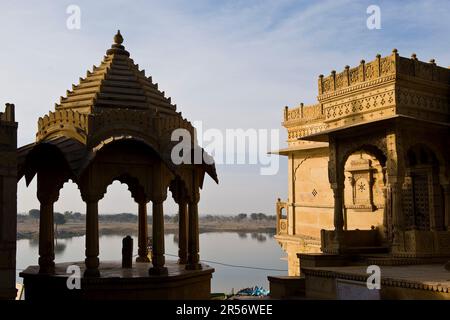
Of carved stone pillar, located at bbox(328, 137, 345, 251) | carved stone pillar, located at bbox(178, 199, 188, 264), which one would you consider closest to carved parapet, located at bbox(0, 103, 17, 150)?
carved stone pillar, located at bbox(178, 199, 188, 264)

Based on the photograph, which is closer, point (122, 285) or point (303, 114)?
point (122, 285)

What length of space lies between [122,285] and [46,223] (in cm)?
319

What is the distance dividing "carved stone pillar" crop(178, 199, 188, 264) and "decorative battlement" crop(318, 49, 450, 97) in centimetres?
614

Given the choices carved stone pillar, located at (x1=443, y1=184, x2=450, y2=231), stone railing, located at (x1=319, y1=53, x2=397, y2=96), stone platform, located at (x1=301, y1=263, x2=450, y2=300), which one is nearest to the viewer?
stone platform, located at (x1=301, y1=263, x2=450, y2=300)

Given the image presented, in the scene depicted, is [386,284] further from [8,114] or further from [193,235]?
[8,114]

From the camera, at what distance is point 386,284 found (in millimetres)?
9641

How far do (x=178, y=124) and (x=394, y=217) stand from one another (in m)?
6.03

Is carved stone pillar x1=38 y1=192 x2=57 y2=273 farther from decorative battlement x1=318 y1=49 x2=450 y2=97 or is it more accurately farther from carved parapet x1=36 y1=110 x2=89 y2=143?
decorative battlement x1=318 y1=49 x2=450 y2=97

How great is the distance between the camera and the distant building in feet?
44.4

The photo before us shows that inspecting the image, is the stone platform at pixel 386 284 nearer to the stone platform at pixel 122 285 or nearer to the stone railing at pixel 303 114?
the stone platform at pixel 122 285

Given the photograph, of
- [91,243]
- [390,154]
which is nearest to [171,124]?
[91,243]

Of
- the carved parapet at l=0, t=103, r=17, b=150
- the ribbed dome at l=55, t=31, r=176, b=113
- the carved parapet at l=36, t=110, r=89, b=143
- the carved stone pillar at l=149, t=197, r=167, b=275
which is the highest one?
the ribbed dome at l=55, t=31, r=176, b=113
